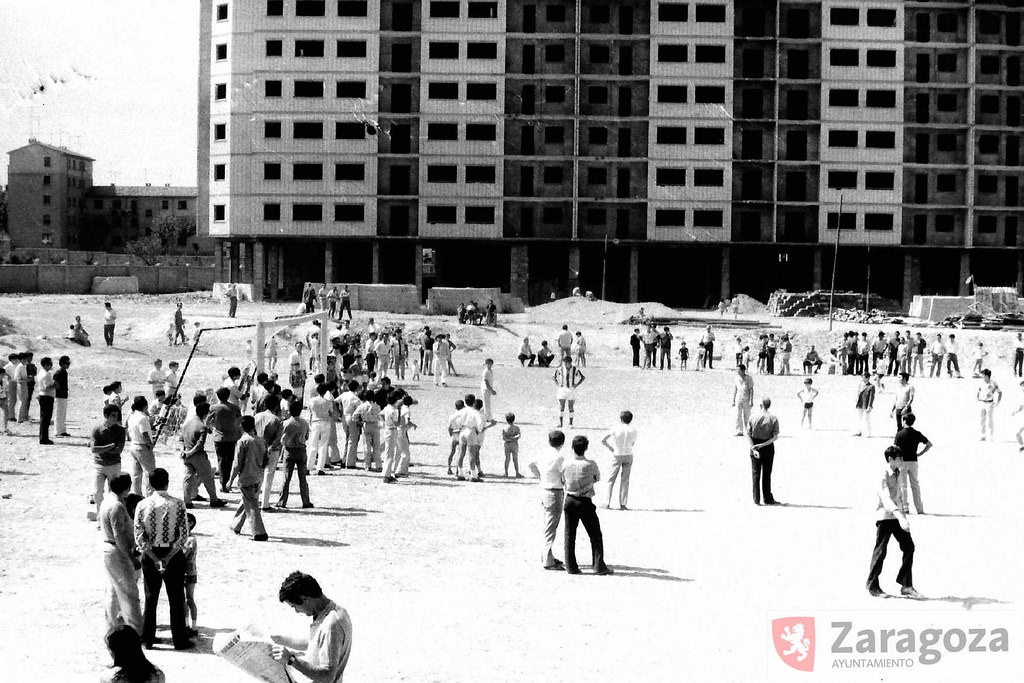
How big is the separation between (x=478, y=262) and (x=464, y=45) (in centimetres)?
1228

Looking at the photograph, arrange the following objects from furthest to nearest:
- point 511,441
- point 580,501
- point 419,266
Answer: point 419,266
point 511,441
point 580,501

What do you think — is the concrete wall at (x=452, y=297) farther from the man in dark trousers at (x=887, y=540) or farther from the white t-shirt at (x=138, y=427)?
the man in dark trousers at (x=887, y=540)

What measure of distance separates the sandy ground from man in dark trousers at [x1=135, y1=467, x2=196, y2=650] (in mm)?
310

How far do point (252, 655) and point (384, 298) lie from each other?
51.5 metres

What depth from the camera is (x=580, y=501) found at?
12.6 meters

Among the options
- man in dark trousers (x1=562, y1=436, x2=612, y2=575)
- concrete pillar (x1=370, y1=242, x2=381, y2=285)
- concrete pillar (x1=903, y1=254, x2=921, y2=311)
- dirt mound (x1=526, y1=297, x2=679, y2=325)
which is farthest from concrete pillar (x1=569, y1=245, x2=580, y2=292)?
man in dark trousers (x1=562, y1=436, x2=612, y2=575)

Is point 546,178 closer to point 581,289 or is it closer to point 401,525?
point 581,289

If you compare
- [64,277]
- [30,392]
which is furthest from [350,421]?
[64,277]

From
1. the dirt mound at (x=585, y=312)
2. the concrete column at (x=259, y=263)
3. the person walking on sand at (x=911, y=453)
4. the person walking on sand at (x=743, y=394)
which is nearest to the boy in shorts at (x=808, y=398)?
the person walking on sand at (x=743, y=394)

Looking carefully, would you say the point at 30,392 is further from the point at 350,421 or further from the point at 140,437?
the point at 140,437

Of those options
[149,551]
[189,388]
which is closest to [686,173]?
[189,388]

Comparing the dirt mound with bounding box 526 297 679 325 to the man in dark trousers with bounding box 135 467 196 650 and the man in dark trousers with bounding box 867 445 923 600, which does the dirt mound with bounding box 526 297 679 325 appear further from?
the man in dark trousers with bounding box 135 467 196 650

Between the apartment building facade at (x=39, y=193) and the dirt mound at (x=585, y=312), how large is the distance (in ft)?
207

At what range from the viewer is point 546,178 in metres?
66.4
